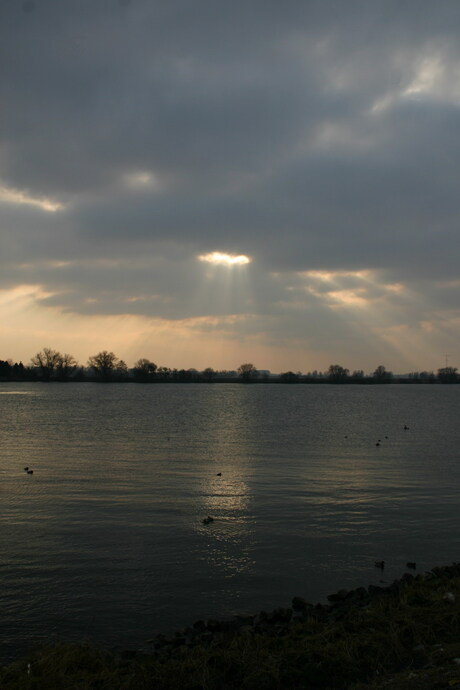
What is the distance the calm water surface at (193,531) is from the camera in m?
11.8

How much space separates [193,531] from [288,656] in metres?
8.40

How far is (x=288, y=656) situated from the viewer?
8891 millimetres

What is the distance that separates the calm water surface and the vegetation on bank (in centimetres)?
126

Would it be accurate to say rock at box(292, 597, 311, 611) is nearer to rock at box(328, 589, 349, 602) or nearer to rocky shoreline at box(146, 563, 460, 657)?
rocky shoreline at box(146, 563, 460, 657)

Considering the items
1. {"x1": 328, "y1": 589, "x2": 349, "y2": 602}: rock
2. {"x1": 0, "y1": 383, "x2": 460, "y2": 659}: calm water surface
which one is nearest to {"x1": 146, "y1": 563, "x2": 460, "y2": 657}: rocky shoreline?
{"x1": 328, "y1": 589, "x2": 349, "y2": 602}: rock

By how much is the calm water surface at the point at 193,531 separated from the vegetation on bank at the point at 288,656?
1257 mm

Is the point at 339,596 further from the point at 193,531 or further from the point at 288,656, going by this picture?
the point at 193,531

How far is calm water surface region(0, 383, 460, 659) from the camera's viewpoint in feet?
38.7

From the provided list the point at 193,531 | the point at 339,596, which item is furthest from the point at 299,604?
the point at 193,531

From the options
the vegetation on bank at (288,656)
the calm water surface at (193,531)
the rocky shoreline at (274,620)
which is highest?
the vegetation on bank at (288,656)

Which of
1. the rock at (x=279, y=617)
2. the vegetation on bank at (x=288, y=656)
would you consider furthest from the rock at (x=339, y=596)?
the rock at (x=279, y=617)

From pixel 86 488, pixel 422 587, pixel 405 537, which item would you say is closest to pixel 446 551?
pixel 405 537

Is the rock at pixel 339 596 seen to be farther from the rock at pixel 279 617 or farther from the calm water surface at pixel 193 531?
the rock at pixel 279 617

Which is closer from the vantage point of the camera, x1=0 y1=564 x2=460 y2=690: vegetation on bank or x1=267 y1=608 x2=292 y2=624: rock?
x1=0 y1=564 x2=460 y2=690: vegetation on bank
